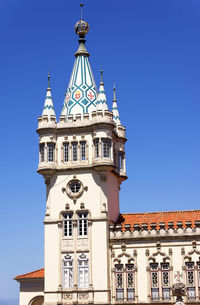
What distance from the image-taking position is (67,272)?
5647 cm

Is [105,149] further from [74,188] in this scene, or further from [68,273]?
[68,273]

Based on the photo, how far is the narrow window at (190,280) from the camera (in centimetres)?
5453

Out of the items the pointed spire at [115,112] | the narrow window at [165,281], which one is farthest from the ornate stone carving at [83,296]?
the pointed spire at [115,112]

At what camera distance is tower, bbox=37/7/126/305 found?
5594cm

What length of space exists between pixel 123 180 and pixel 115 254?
9.26 m

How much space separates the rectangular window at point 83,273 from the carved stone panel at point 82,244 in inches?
42.7

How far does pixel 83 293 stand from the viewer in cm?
5550

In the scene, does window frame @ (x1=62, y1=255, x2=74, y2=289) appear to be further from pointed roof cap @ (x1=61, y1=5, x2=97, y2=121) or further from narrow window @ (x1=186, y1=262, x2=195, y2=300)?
pointed roof cap @ (x1=61, y1=5, x2=97, y2=121)

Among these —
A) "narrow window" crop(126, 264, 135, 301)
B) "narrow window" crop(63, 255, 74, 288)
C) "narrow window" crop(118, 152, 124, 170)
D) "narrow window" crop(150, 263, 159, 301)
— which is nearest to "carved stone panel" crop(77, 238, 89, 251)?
"narrow window" crop(63, 255, 74, 288)

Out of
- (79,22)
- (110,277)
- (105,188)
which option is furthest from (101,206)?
(79,22)

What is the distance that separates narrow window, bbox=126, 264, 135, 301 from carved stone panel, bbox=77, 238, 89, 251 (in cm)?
421

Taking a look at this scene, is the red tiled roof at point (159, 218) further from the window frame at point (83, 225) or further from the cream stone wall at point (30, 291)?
the cream stone wall at point (30, 291)

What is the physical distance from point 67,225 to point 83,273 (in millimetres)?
4715

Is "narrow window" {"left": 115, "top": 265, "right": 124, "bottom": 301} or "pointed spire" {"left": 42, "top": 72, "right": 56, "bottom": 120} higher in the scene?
"pointed spire" {"left": 42, "top": 72, "right": 56, "bottom": 120}
